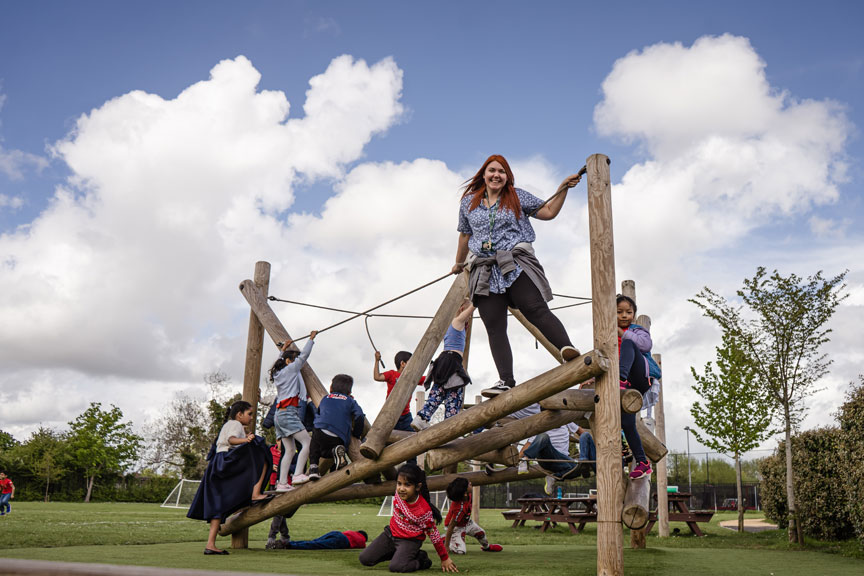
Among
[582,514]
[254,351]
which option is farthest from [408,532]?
[582,514]

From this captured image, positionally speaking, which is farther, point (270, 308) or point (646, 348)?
point (270, 308)

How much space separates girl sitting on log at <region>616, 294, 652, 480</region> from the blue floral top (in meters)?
1.22

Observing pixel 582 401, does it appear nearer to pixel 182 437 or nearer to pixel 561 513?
pixel 561 513

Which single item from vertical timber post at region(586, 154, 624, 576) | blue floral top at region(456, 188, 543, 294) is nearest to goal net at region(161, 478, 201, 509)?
blue floral top at region(456, 188, 543, 294)

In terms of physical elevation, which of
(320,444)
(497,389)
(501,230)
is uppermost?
(501,230)

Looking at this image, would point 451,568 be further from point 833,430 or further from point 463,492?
point 833,430

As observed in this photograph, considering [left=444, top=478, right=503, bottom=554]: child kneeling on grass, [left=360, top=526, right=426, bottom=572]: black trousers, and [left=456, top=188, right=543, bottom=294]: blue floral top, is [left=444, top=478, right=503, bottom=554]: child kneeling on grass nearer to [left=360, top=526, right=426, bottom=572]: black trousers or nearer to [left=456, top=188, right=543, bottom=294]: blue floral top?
[left=360, top=526, right=426, bottom=572]: black trousers

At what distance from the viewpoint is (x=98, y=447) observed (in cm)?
4266

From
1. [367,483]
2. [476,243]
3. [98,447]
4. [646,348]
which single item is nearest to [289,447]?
[367,483]

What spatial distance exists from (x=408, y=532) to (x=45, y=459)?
1442 inches

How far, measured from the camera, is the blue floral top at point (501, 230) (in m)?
6.30

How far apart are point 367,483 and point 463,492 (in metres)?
1.52

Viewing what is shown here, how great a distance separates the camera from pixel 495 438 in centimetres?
760

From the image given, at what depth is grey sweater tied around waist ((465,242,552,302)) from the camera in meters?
6.21
